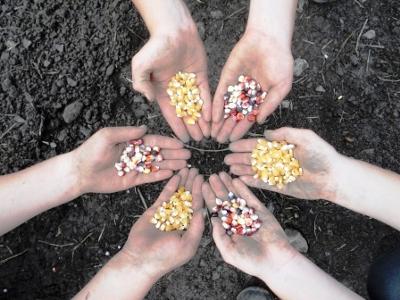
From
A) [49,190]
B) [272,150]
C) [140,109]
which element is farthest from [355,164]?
[49,190]

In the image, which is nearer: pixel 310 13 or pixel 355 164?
pixel 355 164

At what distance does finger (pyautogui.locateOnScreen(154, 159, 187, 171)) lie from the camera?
2.42 meters

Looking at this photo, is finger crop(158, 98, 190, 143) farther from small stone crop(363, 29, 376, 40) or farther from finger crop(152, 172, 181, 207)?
small stone crop(363, 29, 376, 40)

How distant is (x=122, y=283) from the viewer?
7.05ft

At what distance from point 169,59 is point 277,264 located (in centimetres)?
104

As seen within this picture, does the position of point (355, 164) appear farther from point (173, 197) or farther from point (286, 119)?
point (173, 197)

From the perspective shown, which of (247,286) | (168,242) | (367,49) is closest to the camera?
(168,242)

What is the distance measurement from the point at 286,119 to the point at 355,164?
0.53m

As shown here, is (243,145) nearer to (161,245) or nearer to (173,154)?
(173,154)

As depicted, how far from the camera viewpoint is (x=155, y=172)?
2.40 metres

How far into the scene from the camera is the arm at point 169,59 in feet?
6.97

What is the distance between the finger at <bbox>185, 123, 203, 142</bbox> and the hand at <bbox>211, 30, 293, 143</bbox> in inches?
2.8

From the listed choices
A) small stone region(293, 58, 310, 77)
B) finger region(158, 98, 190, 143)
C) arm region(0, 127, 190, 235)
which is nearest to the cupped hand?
finger region(158, 98, 190, 143)

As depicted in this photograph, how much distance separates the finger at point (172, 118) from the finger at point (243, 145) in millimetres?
248
